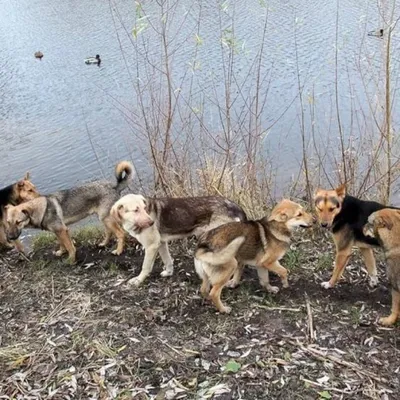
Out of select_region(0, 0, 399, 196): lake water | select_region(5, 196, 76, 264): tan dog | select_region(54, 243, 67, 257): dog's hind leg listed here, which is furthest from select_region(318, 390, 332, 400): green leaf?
select_region(0, 0, 399, 196): lake water

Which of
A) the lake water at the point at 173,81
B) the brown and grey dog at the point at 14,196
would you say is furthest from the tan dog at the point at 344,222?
the brown and grey dog at the point at 14,196

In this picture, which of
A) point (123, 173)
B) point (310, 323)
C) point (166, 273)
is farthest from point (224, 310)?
point (123, 173)

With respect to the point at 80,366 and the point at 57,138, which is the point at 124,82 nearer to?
the point at 57,138

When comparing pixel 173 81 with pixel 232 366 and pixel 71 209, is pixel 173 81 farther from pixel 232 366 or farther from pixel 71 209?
pixel 232 366

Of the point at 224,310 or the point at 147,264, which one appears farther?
the point at 147,264

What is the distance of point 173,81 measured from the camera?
39.9 ft

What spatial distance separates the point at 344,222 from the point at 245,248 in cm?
120

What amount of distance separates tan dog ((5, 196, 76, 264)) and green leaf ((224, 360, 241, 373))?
3047 mm

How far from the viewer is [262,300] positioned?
5.74 meters

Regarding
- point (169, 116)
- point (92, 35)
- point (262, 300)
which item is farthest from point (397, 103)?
point (92, 35)

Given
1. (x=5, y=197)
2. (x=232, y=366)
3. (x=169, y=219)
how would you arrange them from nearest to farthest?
1. (x=232, y=366)
2. (x=169, y=219)
3. (x=5, y=197)

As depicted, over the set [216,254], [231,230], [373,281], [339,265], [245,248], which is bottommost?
[373,281]

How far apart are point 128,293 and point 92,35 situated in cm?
1515

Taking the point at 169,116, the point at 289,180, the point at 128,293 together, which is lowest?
the point at 289,180
